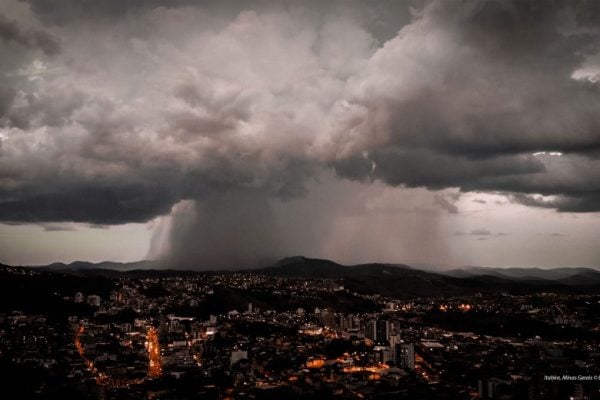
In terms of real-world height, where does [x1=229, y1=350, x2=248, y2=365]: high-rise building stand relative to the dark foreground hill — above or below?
below

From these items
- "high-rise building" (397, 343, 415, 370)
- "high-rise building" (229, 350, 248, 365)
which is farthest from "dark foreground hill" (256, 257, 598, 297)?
"high-rise building" (229, 350, 248, 365)

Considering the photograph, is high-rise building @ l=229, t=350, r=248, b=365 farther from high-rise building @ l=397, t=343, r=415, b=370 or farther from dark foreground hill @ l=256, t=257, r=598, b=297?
dark foreground hill @ l=256, t=257, r=598, b=297

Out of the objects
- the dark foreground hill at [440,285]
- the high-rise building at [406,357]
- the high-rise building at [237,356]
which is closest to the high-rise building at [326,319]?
the high-rise building at [406,357]

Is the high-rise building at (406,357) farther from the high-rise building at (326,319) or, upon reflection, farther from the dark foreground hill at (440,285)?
the dark foreground hill at (440,285)

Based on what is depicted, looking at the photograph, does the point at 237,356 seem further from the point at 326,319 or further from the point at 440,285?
the point at 440,285

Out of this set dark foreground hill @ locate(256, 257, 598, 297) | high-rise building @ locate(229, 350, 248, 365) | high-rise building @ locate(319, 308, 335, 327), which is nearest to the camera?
high-rise building @ locate(229, 350, 248, 365)

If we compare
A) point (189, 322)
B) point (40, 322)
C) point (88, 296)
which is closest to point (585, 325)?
point (189, 322)

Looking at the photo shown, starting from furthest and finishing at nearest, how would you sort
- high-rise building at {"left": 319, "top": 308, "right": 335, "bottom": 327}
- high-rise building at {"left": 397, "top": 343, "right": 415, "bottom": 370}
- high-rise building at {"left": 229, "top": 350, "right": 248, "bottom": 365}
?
high-rise building at {"left": 319, "top": 308, "right": 335, "bottom": 327}, high-rise building at {"left": 397, "top": 343, "right": 415, "bottom": 370}, high-rise building at {"left": 229, "top": 350, "right": 248, "bottom": 365}

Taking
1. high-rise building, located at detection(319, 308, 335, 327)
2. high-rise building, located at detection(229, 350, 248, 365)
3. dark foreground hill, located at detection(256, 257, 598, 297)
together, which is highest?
dark foreground hill, located at detection(256, 257, 598, 297)

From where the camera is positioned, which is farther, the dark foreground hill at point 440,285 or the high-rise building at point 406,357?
the dark foreground hill at point 440,285

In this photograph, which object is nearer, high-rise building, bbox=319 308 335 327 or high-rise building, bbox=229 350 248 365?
high-rise building, bbox=229 350 248 365

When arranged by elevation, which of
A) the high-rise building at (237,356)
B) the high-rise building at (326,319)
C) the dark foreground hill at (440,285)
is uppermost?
the dark foreground hill at (440,285)

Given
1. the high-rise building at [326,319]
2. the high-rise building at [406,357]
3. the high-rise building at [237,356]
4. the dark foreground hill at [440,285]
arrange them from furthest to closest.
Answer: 1. the dark foreground hill at [440,285]
2. the high-rise building at [326,319]
3. the high-rise building at [406,357]
4. the high-rise building at [237,356]

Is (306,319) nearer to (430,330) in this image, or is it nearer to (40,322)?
(430,330)
